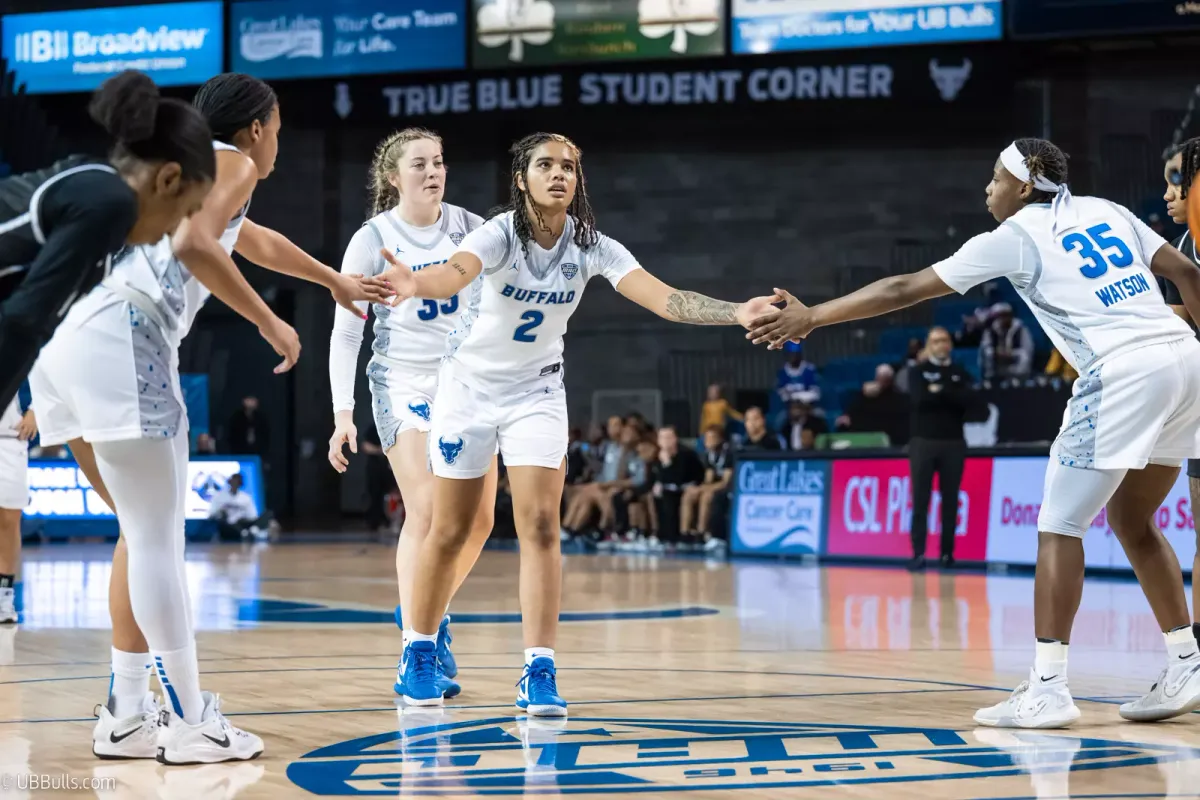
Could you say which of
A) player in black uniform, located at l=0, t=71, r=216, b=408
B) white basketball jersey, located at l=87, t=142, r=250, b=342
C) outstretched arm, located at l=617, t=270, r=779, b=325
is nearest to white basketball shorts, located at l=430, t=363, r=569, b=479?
outstretched arm, located at l=617, t=270, r=779, b=325

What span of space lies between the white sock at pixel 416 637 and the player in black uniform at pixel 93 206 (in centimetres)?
240

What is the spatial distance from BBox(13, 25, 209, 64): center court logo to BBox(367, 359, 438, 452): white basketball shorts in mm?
17191

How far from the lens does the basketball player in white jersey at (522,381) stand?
206 inches

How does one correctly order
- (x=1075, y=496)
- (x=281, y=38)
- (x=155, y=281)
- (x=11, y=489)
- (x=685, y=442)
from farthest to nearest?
(x=281, y=38)
(x=685, y=442)
(x=11, y=489)
(x=1075, y=496)
(x=155, y=281)

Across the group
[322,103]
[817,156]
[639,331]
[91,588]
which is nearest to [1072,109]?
[817,156]

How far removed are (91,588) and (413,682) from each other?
6.56m

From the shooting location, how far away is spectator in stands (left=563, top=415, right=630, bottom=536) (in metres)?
17.5

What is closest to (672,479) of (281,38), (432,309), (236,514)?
(236,514)

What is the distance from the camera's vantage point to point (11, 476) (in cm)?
843

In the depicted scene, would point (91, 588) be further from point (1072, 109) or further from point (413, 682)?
point (1072, 109)

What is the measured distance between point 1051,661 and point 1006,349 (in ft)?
39.1

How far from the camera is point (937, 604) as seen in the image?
9.72m

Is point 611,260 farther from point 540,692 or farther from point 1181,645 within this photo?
point 1181,645

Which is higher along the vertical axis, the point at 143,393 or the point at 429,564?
the point at 143,393
